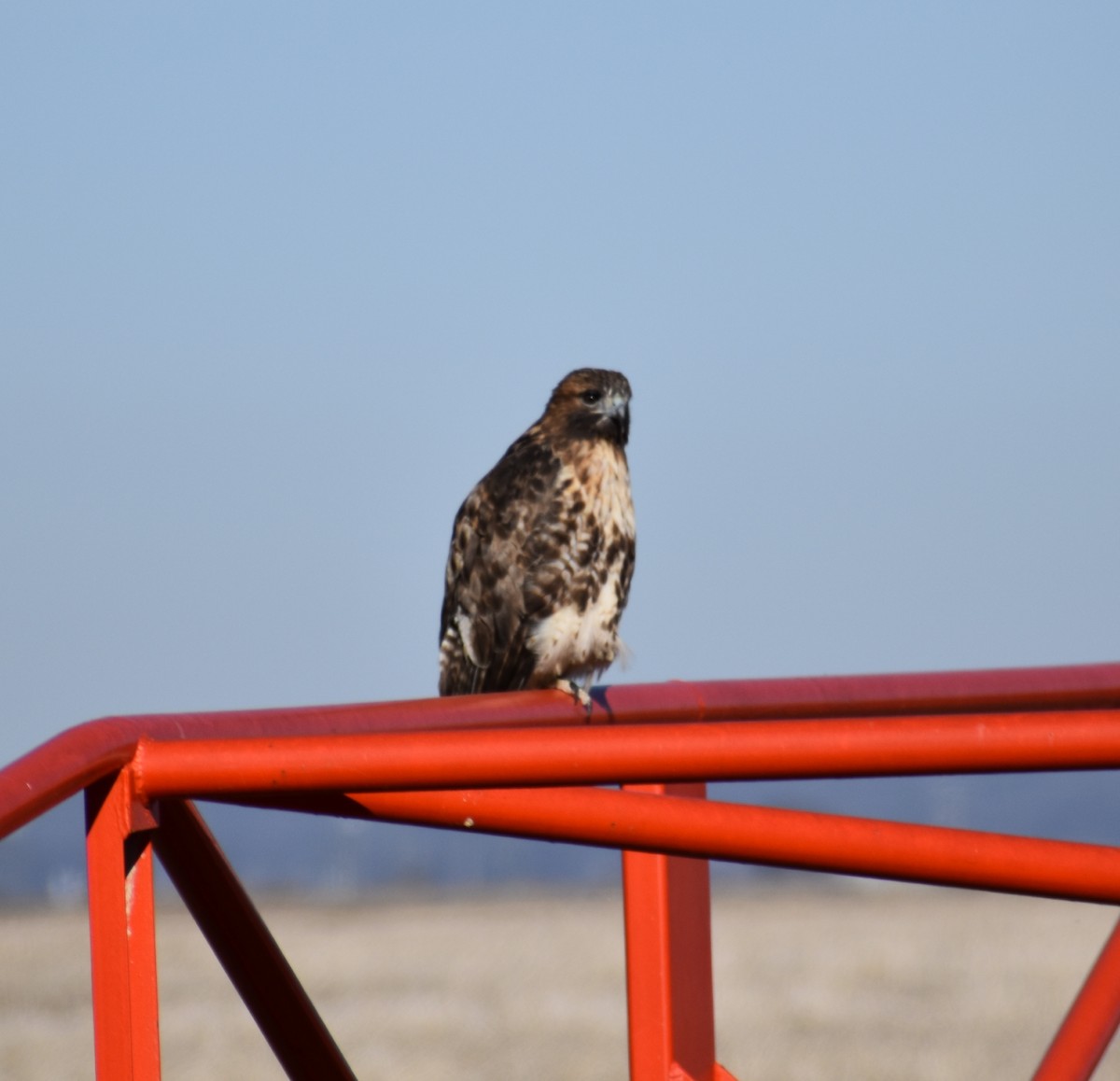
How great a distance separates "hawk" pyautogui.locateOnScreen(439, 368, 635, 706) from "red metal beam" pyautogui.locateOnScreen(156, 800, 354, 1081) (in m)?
3.28

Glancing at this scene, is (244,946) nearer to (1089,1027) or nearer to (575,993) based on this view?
(1089,1027)

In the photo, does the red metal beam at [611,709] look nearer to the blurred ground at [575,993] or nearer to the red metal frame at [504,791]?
the red metal frame at [504,791]

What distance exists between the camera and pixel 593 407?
6.21m

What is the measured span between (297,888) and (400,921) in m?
8.03

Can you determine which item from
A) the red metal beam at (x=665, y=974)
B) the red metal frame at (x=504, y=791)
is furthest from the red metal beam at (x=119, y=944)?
the red metal beam at (x=665, y=974)

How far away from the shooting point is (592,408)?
244 inches

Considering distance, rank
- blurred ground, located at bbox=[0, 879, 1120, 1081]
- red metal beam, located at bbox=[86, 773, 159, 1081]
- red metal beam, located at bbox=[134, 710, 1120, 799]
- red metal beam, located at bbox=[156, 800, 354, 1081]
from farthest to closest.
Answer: blurred ground, located at bbox=[0, 879, 1120, 1081] → red metal beam, located at bbox=[156, 800, 354, 1081] → red metal beam, located at bbox=[134, 710, 1120, 799] → red metal beam, located at bbox=[86, 773, 159, 1081]

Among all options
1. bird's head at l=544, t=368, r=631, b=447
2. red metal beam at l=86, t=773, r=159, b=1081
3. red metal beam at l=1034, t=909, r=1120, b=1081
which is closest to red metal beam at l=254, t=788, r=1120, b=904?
red metal beam at l=86, t=773, r=159, b=1081

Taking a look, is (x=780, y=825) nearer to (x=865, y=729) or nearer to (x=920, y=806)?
(x=865, y=729)

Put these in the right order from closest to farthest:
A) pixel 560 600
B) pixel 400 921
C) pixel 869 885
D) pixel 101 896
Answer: pixel 101 896, pixel 560 600, pixel 400 921, pixel 869 885

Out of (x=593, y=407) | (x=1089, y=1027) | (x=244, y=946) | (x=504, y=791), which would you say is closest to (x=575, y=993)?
(x=593, y=407)

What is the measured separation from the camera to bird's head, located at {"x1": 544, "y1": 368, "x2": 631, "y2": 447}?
6137 millimetres

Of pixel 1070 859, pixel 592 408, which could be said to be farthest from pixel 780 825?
pixel 592 408

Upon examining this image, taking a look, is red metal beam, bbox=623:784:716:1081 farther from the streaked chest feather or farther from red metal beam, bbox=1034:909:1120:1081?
the streaked chest feather
